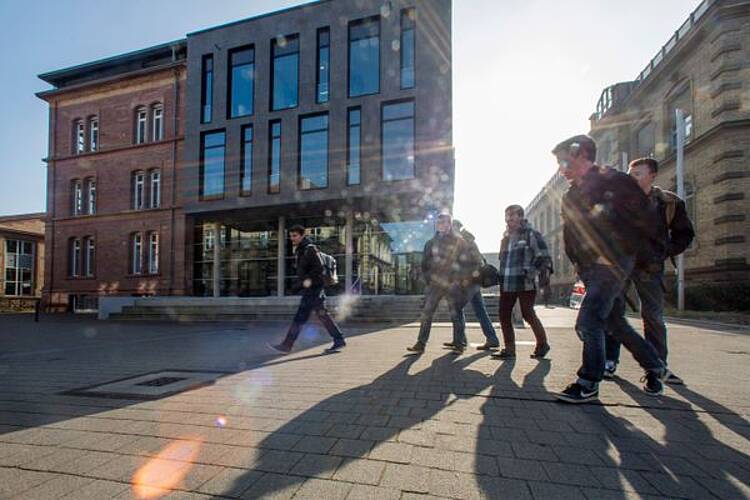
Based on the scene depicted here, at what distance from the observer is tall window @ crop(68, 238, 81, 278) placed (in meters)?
25.3

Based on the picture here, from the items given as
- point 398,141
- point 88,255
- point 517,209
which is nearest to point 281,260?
point 398,141

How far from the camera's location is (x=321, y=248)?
21.5 m

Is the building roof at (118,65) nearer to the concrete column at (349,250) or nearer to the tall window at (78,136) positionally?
the tall window at (78,136)

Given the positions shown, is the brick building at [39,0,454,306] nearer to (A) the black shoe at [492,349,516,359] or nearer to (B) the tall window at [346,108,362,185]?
(B) the tall window at [346,108,362,185]

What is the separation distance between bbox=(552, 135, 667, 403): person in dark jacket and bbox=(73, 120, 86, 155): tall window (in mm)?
30721

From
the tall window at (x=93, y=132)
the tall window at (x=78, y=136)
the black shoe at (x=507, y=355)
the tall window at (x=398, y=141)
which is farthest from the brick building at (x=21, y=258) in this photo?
the black shoe at (x=507, y=355)

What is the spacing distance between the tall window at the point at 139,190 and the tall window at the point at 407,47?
650 inches

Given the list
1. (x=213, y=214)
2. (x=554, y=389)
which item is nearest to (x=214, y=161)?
(x=213, y=214)

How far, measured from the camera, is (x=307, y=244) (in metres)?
6.29

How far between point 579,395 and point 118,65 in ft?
105

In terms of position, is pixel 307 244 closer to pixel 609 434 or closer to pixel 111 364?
pixel 111 364

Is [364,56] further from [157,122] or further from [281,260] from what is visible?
[157,122]

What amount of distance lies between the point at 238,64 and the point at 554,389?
2230 cm

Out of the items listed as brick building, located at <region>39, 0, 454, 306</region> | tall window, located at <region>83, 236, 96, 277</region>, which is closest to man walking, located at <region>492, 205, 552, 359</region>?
brick building, located at <region>39, 0, 454, 306</region>
